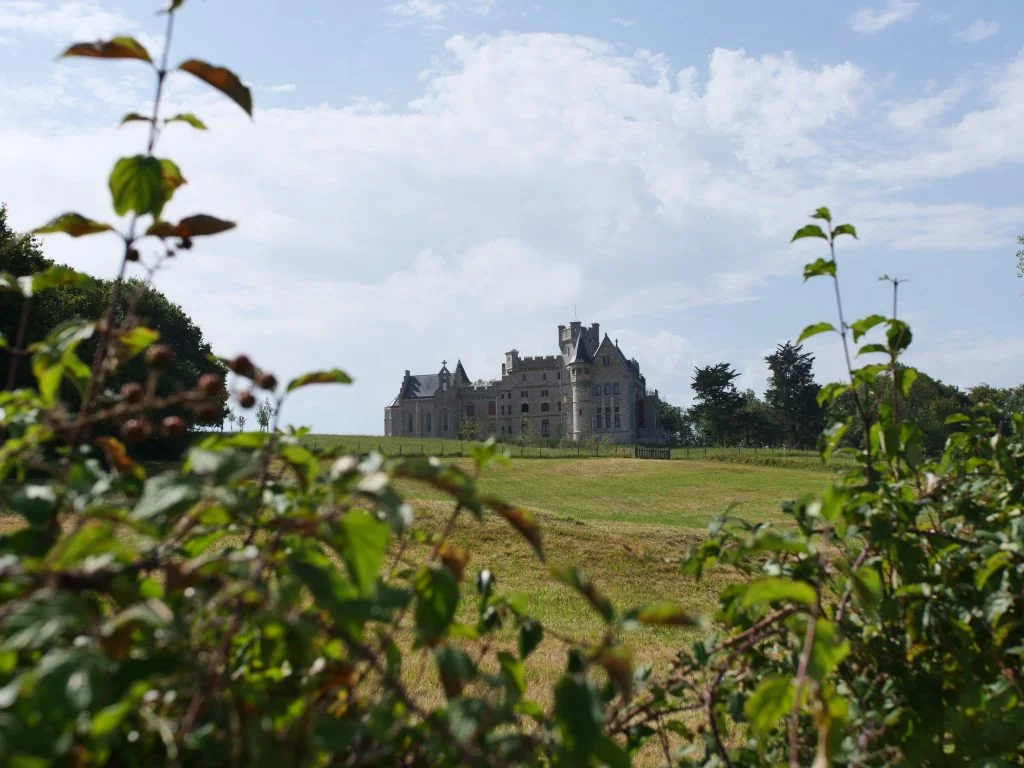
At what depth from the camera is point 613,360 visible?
299 ft

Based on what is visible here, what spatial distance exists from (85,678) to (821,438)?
6.88 ft

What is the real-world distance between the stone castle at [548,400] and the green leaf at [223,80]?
87870 mm

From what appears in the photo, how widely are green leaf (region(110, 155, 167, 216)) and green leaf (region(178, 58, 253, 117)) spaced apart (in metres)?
0.17

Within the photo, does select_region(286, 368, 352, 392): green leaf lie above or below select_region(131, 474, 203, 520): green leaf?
above

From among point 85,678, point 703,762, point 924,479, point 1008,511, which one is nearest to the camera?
point 85,678

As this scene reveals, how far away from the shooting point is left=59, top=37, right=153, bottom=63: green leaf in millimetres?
1473

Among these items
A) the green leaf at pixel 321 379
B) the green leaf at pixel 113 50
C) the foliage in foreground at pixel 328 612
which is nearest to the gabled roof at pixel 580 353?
the foliage in foreground at pixel 328 612

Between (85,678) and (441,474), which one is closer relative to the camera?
(85,678)

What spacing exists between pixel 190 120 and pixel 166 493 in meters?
0.90

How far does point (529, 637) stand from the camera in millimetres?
1940

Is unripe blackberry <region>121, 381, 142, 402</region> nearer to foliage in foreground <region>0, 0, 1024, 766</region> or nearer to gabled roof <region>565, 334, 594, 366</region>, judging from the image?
foliage in foreground <region>0, 0, 1024, 766</region>

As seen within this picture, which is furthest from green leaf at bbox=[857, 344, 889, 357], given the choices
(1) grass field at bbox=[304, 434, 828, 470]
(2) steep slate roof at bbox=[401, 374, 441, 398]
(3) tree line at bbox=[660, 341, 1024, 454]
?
(2) steep slate roof at bbox=[401, 374, 441, 398]

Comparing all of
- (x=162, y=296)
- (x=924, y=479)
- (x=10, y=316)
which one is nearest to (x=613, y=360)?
(x=162, y=296)

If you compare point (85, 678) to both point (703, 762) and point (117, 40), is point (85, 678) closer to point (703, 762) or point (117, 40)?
point (117, 40)
